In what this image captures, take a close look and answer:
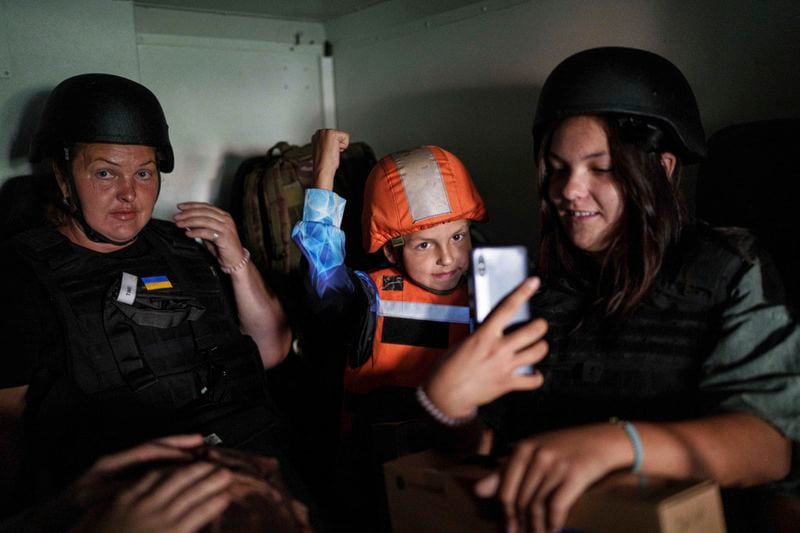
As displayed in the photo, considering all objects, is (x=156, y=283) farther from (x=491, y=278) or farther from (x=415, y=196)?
(x=491, y=278)

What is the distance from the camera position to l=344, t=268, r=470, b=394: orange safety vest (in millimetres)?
2123

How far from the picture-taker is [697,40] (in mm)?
2146

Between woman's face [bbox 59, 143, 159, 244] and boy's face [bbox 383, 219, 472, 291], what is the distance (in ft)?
2.84

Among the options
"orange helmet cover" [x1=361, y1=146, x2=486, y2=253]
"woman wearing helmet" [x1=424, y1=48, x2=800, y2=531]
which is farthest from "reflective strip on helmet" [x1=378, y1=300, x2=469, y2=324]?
"woman wearing helmet" [x1=424, y1=48, x2=800, y2=531]

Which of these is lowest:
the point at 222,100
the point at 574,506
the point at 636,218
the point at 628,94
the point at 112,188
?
the point at 574,506

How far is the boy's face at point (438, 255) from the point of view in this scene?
2.14 meters

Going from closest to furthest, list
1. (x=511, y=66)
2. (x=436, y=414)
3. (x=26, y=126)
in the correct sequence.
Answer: (x=436, y=414) → (x=26, y=126) → (x=511, y=66)

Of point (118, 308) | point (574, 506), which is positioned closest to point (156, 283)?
point (118, 308)

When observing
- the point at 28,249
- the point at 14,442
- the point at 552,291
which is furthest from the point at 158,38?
the point at 552,291

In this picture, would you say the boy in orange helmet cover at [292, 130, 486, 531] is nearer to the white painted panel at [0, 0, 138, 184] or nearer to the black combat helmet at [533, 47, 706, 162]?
the black combat helmet at [533, 47, 706, 162]

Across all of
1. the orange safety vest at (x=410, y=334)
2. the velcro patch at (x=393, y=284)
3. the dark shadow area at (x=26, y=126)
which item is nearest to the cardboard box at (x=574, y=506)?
the orange safety vest at (x=410, y=334)

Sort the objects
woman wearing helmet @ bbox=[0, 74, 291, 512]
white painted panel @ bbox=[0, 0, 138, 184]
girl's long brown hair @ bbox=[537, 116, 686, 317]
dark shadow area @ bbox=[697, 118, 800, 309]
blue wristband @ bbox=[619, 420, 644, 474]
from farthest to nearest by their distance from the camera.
→ white painted panel @ bbox=[0, 0, 138, 184], woman wearing helmet @ bbox=[0, 74, 291, 512], dark shadow area @ bbox=[697, 118, 800, 309], girl's long brown hair @ bbox=[537, 116, 686, 317], blue wristband @ bbox=[619, 420, 644, 474]

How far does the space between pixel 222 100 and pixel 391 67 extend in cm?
81

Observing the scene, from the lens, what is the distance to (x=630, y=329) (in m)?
1.57
